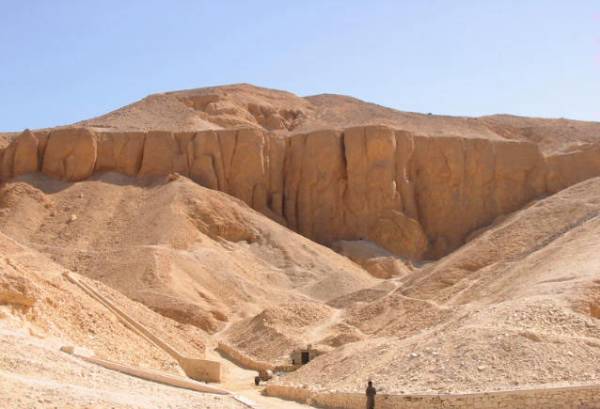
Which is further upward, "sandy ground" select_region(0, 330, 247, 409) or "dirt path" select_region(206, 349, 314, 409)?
"sandy ground" select_region(0, 330, 247, 409)

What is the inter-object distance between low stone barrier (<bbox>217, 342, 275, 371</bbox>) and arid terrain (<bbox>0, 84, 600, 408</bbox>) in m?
0.39

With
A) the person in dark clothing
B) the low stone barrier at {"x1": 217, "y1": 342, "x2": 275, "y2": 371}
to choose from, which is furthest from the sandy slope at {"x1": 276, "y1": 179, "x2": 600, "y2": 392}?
the low stone barrier at {"x1": 217, "y1": 342, "x2": 275, "y2": 371}

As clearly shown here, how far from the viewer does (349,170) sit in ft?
211

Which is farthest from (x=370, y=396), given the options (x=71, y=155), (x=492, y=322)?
(x=71, y=155)

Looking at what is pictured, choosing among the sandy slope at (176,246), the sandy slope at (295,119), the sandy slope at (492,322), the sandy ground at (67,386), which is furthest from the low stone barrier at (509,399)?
the sandy slope at (295,119)

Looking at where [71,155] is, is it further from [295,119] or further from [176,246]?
[295,119]

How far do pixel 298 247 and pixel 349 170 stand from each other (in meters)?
11.0

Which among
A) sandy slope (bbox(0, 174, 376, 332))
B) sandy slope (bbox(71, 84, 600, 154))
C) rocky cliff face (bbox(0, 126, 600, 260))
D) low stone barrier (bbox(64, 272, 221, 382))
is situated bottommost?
low stone barrier (bbox(64, 272, 221, 382))

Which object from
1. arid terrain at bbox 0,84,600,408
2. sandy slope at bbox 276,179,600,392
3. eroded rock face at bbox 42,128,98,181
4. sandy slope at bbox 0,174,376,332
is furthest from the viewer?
eroded rock face at bbox 42,128,98,181

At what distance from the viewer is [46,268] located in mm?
29078

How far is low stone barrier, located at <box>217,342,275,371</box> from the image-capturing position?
32.3 metres

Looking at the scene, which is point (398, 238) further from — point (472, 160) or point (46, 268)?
point (46, 268)

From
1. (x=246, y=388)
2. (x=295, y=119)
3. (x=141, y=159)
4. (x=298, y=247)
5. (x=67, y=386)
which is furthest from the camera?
(x=295, y=119)

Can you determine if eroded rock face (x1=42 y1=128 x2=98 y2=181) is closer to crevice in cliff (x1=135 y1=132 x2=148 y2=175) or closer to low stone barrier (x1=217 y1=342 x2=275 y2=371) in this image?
crevice in cliff (x1=135 y1=132 x2=148 y2=175)
